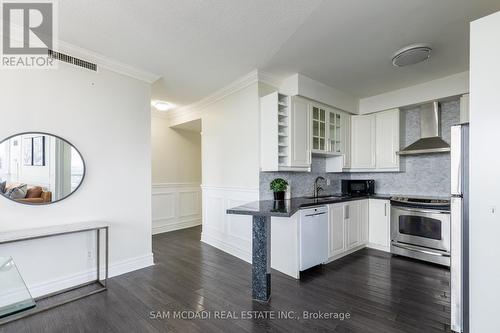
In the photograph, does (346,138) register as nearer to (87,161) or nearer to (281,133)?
(281,133)

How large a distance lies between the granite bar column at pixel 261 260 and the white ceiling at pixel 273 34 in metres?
1.96

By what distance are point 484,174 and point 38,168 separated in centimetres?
390

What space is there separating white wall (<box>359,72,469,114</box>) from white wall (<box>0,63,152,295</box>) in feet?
12.9

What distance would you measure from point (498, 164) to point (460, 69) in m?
2.79

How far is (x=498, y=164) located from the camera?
1.47 metres

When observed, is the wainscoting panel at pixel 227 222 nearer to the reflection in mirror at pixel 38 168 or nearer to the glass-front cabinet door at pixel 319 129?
the glass-front cabinet door at pixel 319 129

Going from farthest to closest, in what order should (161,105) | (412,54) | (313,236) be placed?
(161,105) → (313,236) → (412,54)

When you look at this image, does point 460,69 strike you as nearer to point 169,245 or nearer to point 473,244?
point 473,244

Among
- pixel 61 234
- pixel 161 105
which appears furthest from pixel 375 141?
pixel 61 234

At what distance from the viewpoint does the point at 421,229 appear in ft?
11.7

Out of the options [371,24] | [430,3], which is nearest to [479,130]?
[430,3]

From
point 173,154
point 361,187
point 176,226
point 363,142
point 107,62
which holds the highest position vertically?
point 107,62

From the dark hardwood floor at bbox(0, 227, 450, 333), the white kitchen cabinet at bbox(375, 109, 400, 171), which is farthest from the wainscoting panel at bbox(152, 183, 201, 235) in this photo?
the white kitchen cabinet at bbox(375, 109, 400, 171)

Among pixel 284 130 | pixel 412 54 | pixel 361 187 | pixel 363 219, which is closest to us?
pixel 412 54
